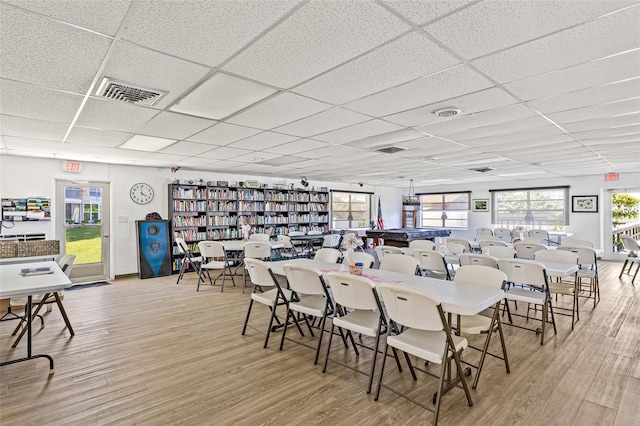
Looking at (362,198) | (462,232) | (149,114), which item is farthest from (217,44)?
(462,232)

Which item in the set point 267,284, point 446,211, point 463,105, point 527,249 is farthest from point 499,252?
point 446,211

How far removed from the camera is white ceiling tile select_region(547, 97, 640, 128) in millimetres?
3268

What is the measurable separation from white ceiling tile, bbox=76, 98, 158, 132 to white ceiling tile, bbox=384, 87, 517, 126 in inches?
104

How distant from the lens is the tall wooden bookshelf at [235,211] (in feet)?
25.5

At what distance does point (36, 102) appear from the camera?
312 centimetres

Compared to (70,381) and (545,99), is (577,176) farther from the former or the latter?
(70,381)

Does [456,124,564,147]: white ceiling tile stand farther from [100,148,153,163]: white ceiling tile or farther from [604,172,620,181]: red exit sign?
[604,172,620,181]: red exit sign

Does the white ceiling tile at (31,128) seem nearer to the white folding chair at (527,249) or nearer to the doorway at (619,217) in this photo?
the white folding chair at (527,249)

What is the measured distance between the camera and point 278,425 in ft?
7.14

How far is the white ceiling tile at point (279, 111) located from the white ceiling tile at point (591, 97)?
7.02 ft

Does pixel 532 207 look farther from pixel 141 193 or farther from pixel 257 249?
pixel 141 193

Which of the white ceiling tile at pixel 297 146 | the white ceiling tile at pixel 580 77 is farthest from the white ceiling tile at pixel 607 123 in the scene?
the white ceiling tile at pixel 297 146

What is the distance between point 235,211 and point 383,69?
6.78 m

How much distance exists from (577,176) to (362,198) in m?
6.58
